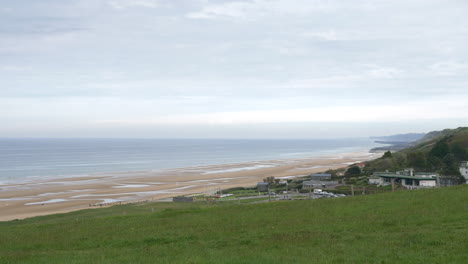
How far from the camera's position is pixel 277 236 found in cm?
1463

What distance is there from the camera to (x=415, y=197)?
2172 centimetres

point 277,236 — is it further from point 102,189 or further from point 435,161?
point 102,189

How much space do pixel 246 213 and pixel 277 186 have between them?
4872cm

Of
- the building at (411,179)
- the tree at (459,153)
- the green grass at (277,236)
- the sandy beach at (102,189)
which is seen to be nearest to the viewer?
the green grass at (277,236)

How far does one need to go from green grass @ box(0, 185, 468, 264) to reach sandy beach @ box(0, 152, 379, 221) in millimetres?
33050

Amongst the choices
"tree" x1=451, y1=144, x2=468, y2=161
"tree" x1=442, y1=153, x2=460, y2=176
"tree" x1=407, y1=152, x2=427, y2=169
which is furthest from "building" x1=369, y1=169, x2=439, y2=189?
"tree" x1=451, y1=144, x2=468, y2=161

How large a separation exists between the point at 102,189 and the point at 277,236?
62.3m

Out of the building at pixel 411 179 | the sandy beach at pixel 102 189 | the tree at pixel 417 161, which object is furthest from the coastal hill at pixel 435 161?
the sandy beach at pixel 102 189

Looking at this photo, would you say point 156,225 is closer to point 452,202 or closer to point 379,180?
point 452,202

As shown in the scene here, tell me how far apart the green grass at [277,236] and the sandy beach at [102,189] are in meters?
33.1

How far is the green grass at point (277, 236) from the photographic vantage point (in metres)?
11.3

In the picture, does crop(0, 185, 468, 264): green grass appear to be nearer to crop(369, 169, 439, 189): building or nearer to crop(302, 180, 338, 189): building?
crop(369, 169, 439, 189): building

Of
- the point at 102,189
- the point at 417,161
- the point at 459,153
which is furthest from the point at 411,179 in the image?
the point at 102,189

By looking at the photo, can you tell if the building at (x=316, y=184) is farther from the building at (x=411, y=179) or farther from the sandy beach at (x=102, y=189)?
the sandy beach at (x=102, y=189)
